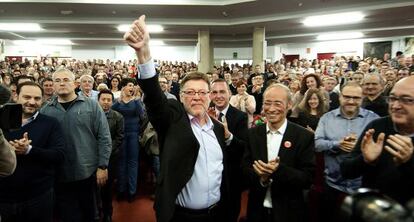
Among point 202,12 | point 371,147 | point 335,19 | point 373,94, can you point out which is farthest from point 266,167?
point 335,19

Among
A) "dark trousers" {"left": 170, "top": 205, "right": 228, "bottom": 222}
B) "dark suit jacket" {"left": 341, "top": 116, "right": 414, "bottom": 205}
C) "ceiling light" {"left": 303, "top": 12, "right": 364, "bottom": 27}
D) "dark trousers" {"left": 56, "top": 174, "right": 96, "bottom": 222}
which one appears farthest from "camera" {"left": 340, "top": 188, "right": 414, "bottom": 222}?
"ceiling light" {"left": 303, "top": 12, "right": 364, "bottom": 27}

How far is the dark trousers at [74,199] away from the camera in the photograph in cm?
288

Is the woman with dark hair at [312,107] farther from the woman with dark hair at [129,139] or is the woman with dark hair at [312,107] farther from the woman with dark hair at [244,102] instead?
the woman with dark hair at [129,139]

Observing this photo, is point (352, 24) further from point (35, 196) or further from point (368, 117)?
point (35, 196)

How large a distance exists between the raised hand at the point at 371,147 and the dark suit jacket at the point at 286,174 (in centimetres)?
40

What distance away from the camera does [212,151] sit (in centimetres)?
187

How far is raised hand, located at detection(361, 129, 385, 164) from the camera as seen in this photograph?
162cm

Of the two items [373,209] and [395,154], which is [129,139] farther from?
[373,209]

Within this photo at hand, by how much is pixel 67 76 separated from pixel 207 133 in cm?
162

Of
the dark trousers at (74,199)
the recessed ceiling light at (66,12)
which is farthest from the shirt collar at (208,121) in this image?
the recessed ceiling light at (66,12)

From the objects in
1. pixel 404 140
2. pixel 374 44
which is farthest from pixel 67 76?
pixel 374 44

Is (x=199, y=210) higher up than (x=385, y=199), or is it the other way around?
(x=385, y=199)

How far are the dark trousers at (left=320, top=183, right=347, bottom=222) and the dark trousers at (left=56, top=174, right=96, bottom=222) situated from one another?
6.87 feet

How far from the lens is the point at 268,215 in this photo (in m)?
2.03
